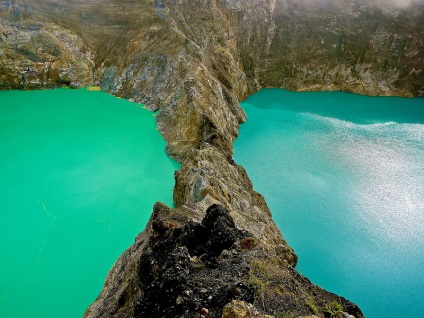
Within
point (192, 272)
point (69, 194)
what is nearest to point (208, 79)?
point (69, 194)

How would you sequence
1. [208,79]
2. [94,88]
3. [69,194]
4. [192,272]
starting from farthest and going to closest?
1. [94,88]
2. [208,79]
3. [69,194]
4. [192,272]

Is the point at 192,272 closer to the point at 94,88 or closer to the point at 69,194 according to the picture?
the point at 69,194

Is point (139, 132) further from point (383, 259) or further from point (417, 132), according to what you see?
point (417, 132)

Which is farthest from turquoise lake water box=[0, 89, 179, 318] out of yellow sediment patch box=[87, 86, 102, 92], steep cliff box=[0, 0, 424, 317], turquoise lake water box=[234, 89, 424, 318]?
turquoise lake water box=[234, 89, 424, 318]

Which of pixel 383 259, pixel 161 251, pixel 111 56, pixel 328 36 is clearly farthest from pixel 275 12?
pixel 161 251

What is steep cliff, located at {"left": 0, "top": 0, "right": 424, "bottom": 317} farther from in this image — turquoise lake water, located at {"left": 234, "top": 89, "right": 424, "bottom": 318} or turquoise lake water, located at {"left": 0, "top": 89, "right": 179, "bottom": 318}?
turquoise lake water, located at {"left": 0, "top": 89, "right": 179, "bottom": 318}

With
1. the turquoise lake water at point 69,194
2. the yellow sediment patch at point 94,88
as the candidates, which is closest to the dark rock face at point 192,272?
the turquoise lake water at point 69,194
